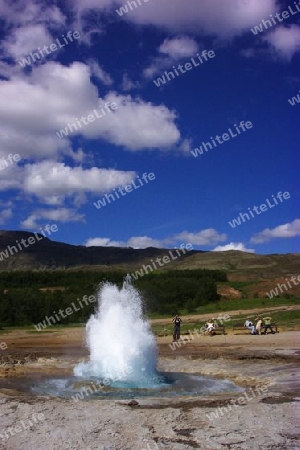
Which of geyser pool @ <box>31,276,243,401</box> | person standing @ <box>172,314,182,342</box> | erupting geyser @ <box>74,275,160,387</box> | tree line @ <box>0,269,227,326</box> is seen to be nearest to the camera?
geyser pool @ <box>31,276,243,401</box>

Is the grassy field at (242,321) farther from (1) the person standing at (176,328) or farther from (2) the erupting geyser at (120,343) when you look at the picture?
(2) the erupting geyser at (120,343)

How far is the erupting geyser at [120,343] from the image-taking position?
20672 mm

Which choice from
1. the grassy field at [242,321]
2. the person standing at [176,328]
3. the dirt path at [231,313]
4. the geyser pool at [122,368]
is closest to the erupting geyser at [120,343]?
the geyser pool at [122,368]

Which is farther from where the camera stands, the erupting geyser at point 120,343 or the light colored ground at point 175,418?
the erupting geyser at point 120,343

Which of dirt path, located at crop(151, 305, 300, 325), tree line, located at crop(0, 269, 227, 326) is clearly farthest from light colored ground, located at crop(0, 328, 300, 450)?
tree line, located at crop(0, 269, 227, 326)

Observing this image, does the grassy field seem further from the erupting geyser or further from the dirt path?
the erupting geyser

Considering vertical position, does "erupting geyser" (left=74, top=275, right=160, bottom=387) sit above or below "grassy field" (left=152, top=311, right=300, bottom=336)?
above

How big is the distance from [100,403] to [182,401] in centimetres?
250

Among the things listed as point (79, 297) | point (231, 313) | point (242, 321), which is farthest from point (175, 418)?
point (79, 297)

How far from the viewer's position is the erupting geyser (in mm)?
20672

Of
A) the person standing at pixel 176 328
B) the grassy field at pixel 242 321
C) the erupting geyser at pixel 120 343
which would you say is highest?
the erupting geyser at pixel 120 343

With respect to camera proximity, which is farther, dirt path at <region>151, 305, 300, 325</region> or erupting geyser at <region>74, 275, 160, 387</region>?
dirt path at <region>151, 305, 300, 325</region>

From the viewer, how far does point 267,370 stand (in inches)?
845

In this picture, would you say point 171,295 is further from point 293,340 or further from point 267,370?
Answer: point 267,370
